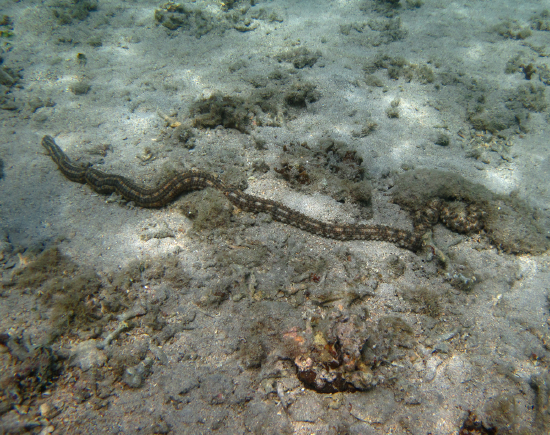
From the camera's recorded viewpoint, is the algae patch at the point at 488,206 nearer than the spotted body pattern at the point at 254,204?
Yes

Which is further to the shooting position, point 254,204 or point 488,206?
point 254,204

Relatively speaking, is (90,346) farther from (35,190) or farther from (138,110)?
(138,110)

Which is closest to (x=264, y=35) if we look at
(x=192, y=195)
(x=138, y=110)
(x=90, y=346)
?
(x=138, y=110)

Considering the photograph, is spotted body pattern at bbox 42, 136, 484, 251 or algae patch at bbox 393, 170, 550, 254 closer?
algae patch at bbox 393, 170, 550, 254

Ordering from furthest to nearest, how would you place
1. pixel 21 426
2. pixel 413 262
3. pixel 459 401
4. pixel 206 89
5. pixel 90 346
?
pixel 206 89, pixel 413 262, pixel 90 346, pixel 459 401, pixel 21 426

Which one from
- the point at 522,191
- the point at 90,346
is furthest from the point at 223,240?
the point at 522,191

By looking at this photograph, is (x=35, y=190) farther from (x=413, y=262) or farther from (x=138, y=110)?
(x=413, y=262)

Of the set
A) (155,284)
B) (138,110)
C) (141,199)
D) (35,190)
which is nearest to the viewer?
(155,284)

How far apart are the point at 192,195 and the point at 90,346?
3.87 m

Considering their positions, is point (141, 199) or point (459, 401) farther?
point (141, 199)

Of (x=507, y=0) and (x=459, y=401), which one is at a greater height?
(x=507, y=0)

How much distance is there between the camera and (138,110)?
927 centimetres

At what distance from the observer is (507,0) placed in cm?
1565

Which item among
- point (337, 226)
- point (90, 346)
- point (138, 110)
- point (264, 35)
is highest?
point (264, 35)
